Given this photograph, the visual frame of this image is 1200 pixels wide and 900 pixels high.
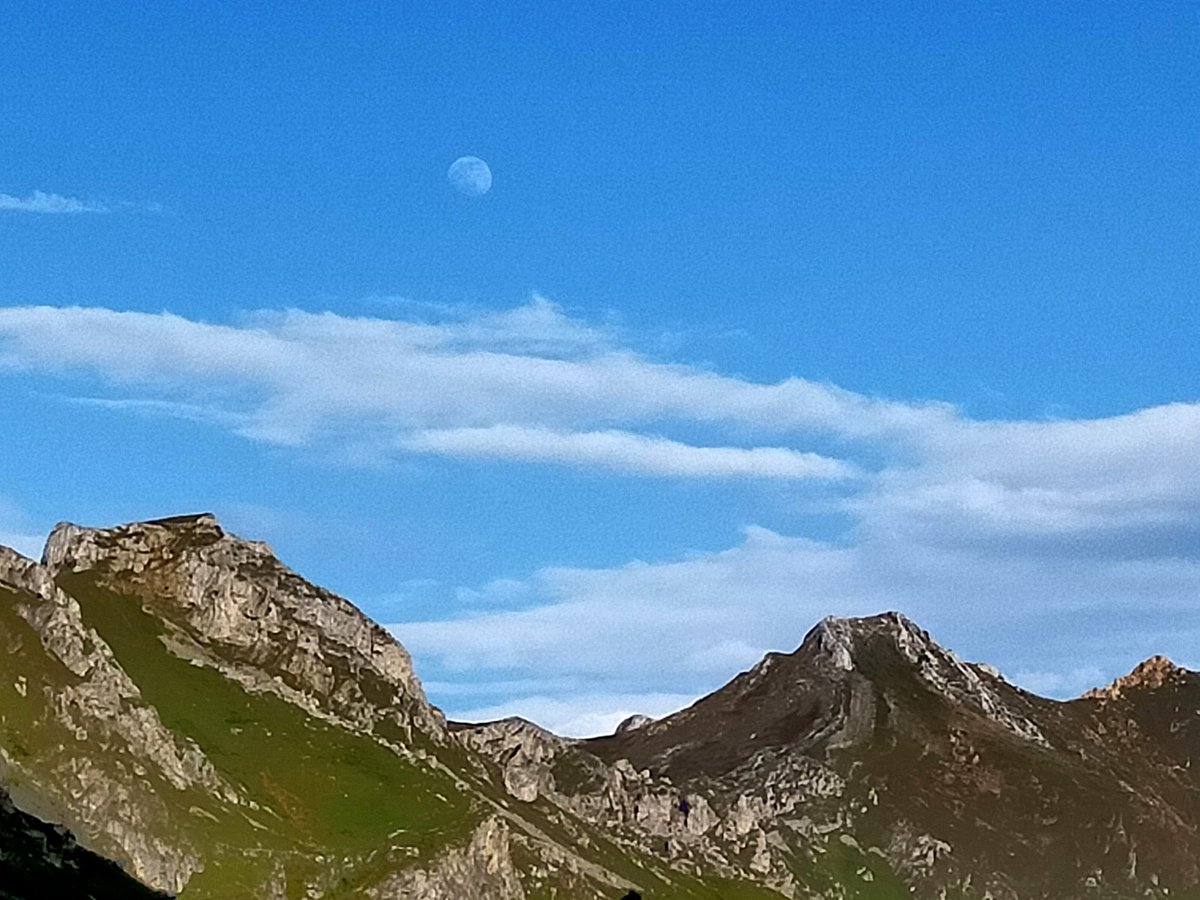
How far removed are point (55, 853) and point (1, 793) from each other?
12.4 metres

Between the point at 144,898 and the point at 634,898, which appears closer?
the point at 634,898

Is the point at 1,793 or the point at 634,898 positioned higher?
the point at 1,793

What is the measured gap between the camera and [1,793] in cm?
17950

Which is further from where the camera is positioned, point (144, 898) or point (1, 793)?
point (1, 793)

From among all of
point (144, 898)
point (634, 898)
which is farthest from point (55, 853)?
point (634, 898)

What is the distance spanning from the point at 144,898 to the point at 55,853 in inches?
401

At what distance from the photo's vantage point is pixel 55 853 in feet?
559

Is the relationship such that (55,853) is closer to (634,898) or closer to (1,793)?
(1,793)

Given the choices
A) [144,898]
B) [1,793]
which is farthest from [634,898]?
[1,793]

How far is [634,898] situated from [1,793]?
101 metres

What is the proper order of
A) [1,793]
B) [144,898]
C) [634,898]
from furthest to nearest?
[1,793], [144,898], [634,898]

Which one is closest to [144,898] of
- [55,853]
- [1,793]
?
[55,853]

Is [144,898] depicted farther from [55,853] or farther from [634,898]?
[634,898]

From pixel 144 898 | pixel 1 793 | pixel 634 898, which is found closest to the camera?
pixel 634 898
